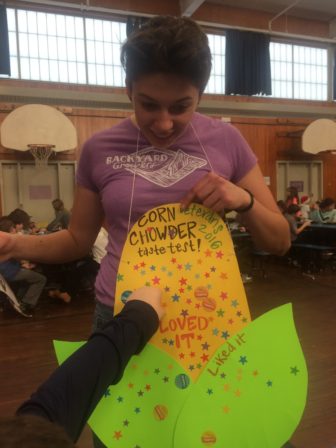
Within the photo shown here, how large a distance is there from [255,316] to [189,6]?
24.0 feet

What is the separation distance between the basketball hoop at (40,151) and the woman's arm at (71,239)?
689 centimetres

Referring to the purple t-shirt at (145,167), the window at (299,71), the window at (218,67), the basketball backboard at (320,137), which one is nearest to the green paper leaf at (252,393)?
the purple t-shirt at (145,167)

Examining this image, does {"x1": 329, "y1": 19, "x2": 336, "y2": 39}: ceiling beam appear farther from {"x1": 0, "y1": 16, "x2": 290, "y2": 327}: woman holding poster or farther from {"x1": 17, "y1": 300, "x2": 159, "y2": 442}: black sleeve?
{"x1": 17, "y1": 300, "x2": 159, "y2": 442}: black sleeve

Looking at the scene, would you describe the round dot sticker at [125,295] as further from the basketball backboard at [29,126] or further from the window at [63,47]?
the window at [63,47]

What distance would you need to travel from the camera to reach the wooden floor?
2.34m

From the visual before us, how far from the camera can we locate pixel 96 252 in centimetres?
502

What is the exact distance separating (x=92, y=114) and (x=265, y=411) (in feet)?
28.1

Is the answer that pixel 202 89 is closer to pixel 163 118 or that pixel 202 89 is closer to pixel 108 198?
pixel 163 118

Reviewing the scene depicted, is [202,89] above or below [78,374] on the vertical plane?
above

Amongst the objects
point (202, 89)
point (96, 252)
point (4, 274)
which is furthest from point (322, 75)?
point (202, 89)

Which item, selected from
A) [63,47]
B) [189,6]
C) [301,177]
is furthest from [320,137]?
[63,47]

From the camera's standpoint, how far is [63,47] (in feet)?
27.8

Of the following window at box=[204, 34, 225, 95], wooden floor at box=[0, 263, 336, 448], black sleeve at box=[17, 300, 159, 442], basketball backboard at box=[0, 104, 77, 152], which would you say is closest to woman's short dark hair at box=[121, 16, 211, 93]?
black sleeve at box=[17, 300, 159, 442]

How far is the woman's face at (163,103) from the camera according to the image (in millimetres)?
739
